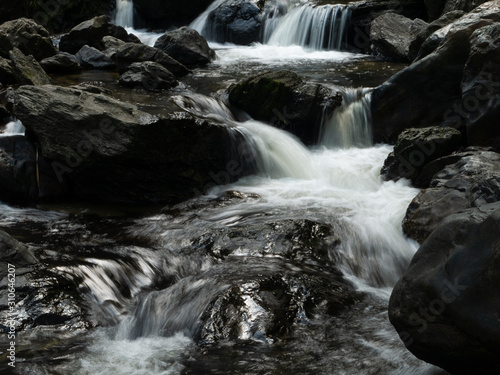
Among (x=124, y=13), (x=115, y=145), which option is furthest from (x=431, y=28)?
(x=124, y=13)

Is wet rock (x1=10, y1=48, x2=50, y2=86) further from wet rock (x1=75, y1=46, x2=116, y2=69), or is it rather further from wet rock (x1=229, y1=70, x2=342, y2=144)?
wet rock (x1=229, y1=70, x2=342, y2=144)

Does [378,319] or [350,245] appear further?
[350,245]

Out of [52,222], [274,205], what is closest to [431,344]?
[274,205]

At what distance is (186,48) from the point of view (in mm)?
13086

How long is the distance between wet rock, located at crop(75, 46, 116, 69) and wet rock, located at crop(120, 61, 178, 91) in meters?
2.23

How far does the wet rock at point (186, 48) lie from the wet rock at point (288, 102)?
3952 millimetres

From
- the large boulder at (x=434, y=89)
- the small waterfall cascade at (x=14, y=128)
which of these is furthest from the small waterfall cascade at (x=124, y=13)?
the large boulder at (x=434, y=89)

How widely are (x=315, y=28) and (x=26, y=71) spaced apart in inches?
335

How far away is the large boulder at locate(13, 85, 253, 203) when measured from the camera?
713 cm

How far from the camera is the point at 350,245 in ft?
19.5

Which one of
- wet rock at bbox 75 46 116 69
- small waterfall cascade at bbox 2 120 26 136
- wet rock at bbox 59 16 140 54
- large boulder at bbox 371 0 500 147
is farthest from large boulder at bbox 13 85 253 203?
wet rock at bbox 59 16 140 54

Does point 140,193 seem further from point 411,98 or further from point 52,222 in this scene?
point 411,98

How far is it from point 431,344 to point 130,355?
7.28ft

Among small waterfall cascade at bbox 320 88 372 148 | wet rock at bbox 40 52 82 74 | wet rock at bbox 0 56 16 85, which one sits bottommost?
small waterfall cascade at bbox 320 88 372 148
